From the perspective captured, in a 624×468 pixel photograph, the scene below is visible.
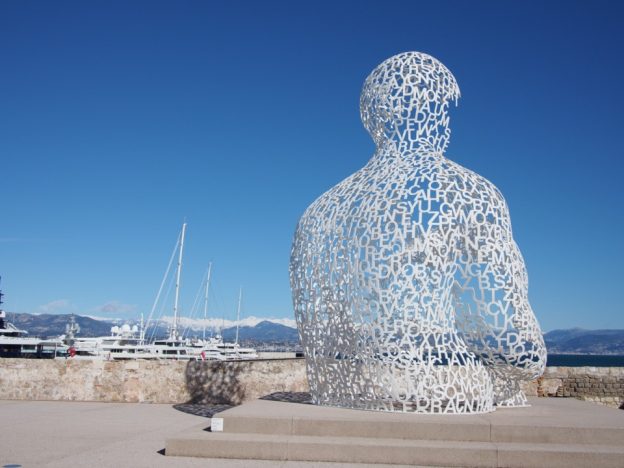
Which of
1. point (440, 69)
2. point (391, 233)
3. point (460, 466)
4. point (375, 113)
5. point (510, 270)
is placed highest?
point (440, 69)

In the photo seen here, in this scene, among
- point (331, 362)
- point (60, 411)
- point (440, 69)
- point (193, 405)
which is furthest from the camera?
point (193, 405)

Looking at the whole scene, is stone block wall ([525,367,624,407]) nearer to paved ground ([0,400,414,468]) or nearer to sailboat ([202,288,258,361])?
paved ground ([0,400,414,468])

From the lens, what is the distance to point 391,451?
Result: 6273 mm

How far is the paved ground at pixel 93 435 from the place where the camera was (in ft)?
20.2

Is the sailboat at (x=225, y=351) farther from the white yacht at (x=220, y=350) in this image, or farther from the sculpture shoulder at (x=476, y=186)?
the sculpture shoulder at (x=476, y=186)

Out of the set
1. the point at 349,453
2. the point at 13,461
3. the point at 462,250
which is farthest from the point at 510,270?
the point at 13,461

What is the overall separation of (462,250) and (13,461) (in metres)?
5.19

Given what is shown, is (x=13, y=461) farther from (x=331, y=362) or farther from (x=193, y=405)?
(x=193, y=405)

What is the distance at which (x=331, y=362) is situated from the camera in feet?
25.7

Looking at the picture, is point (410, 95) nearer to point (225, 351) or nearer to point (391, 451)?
point (391, 451)

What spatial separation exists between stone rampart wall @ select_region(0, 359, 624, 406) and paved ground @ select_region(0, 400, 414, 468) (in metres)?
0.35

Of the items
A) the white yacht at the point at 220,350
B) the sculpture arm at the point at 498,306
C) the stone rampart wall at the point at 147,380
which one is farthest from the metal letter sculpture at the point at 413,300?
the white yacht at the point at 220,350

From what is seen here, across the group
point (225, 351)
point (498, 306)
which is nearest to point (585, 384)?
point (498, 306)

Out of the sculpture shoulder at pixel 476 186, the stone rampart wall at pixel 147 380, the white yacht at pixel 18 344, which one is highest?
the sculpture shoulder at pixel 476 186
